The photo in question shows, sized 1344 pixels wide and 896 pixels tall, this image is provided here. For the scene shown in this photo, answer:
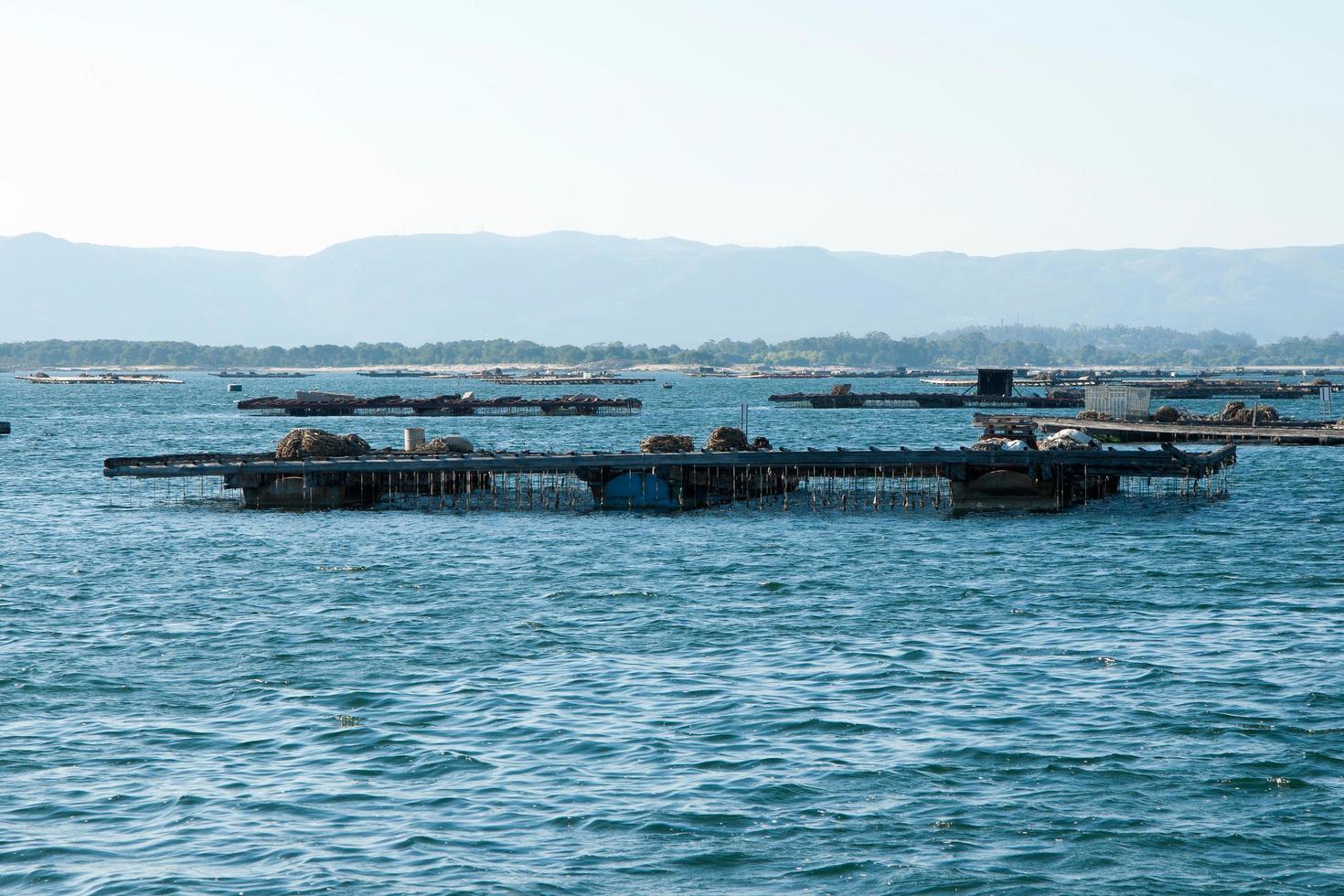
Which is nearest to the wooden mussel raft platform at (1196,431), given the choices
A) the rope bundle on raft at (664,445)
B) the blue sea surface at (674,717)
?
the rope bundle on raft at (664,445)

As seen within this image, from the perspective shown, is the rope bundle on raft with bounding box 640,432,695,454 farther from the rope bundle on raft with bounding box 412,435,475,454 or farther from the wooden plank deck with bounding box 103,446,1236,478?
the rope bundle on raft with bounding box 412,435,475,454

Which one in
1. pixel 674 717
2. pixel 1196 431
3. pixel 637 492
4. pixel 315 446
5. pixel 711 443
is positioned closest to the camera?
pixel 674 717

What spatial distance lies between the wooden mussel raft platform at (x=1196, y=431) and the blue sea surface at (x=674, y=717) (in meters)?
53.0

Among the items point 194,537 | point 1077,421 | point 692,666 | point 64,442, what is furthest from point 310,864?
point 64,442

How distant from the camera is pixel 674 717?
30.2m

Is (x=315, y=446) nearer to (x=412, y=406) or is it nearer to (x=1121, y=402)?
(x=1121, y=402)

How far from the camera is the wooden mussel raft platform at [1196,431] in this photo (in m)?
109

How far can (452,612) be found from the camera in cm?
4306

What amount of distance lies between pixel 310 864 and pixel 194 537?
42401mm

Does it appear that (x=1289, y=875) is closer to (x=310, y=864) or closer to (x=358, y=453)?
(x=310, y=864)

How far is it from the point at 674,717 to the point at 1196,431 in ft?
293

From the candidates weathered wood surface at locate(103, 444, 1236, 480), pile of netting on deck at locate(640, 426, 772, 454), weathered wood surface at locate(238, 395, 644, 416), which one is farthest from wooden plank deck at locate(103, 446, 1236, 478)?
weathered wood surface at locate(238, 395, 644, 416)

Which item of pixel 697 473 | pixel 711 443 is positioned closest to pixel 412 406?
pixel 711 443

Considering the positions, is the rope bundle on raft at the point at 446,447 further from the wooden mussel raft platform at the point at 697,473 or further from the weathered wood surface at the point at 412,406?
the weathered wood surface at the point at 412,406
